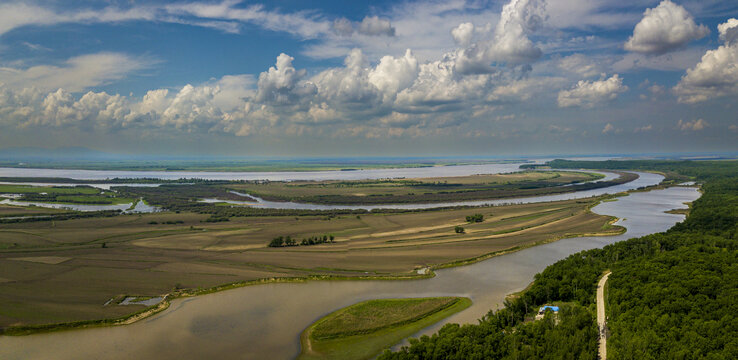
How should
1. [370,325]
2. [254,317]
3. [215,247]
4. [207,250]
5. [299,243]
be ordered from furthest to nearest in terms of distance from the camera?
[299,243] → [215,247] → [207,250] → [254,317] → [370,325]

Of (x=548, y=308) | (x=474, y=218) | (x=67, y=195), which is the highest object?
(x=67, y=195)

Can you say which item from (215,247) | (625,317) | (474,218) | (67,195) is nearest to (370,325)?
(625,317)

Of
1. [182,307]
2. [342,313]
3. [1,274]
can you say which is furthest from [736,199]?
[1,274]

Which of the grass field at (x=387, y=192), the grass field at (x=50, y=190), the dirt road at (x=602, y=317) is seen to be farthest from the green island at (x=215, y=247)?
the grass field at (x=50, y=190)

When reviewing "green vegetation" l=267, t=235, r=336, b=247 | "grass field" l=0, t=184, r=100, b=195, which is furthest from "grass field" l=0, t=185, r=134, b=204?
"green vegetation" l=267, t=235, r=336, b=247

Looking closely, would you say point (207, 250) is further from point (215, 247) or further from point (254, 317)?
point (254, 317)

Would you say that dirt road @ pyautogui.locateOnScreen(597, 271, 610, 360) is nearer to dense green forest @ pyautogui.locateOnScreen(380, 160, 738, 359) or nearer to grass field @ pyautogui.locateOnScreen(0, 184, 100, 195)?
dense green forest @ pyautogui.locateOnScreen(380, 160, 738, 359)

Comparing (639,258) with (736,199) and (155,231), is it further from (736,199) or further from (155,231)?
(155,231)

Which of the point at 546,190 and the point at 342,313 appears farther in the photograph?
the point at 546,190
